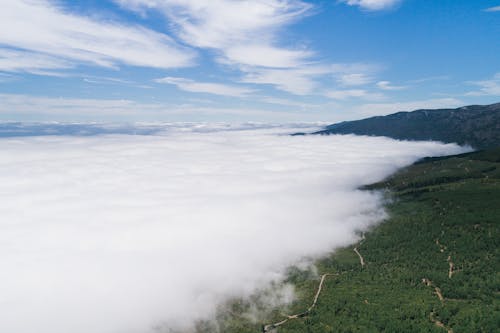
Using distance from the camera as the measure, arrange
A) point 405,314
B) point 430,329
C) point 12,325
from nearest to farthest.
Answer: point 430,329, point 405,314, point 12,325

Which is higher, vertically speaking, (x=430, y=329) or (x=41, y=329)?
(x=430, y=329)

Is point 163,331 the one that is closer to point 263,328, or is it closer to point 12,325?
point 263,328

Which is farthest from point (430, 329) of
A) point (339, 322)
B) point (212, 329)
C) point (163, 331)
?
point (163, 331)

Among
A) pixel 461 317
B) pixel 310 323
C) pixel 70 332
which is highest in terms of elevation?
pixel 461 317

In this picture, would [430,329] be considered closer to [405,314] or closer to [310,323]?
[405,314]

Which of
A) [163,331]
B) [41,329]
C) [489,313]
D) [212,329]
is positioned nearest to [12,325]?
[41,329]

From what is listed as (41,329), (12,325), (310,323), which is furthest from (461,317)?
(12,325)

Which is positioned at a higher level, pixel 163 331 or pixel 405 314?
pixel 405 314

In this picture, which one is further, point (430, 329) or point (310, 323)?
point (310, 323)

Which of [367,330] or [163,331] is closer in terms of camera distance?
[367,330]

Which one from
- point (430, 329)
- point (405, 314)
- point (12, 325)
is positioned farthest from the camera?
point (12, 325)
